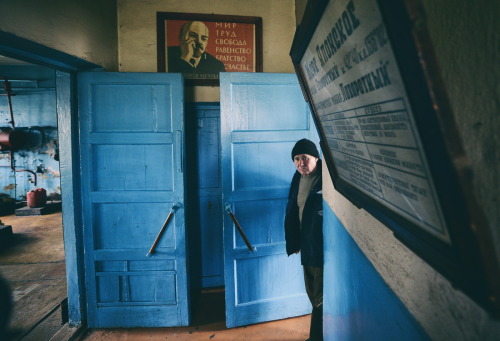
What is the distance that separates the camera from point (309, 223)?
7.20 ft

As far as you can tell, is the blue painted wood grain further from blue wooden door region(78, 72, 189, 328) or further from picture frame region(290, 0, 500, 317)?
blue wooden door region(78, 72, 189, 328)

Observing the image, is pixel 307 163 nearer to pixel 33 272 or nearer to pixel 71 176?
pixel 71 176

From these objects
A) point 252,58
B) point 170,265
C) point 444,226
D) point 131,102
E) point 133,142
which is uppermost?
point 252,58

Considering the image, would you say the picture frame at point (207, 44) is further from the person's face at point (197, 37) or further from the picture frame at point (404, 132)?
the picture frame at point (404, 132)

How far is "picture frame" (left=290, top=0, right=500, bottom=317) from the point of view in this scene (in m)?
0.34

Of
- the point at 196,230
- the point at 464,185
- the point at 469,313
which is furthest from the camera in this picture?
the point at 196,230

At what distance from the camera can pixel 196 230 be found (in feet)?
10.7

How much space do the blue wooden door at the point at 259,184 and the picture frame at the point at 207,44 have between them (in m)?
0.48

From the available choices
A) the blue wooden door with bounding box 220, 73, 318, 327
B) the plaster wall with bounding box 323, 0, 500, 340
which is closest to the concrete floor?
the blue wooden door with bounding box 220, 73, 318, 327

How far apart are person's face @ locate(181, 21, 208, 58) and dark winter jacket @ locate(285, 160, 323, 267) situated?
170 cm

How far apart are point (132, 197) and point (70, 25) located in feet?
4.99

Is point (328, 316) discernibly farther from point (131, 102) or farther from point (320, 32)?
point (131, 102)

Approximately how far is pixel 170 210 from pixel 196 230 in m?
0.82

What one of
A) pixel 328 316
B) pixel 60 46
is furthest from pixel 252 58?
pixel 328 316
